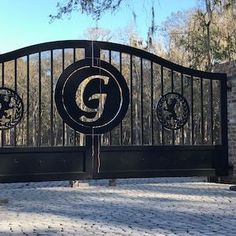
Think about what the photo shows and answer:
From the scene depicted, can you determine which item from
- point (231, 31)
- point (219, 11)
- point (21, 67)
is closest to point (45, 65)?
point (21, 67)

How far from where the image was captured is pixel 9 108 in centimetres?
824

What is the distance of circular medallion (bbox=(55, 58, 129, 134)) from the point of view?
8602 mm

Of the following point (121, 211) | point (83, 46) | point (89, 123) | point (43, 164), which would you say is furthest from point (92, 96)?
point (121, 211)

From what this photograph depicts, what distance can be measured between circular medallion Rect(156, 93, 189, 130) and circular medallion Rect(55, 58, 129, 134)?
74 centimetres

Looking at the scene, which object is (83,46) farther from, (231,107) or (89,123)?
(231,107)

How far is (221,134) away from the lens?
980 cm

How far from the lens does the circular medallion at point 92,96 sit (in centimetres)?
860

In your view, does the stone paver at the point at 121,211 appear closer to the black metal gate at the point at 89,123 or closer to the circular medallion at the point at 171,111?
the black metal gate at the point at 89,123

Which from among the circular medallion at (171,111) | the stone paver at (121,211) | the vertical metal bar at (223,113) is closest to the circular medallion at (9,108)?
the stone paver at (121,211)

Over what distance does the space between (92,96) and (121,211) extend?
214 centimetres

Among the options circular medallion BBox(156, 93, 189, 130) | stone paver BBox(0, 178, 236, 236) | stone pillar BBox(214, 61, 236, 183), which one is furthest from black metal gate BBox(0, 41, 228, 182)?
stone pillar BBox(214, 61, 236, 183)

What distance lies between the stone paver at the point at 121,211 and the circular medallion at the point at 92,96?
4.48 feet

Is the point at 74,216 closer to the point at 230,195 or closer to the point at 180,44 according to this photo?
the point at 230,195

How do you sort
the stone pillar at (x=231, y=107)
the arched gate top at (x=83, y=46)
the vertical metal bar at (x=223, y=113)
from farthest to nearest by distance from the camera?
the stone pillar at (x=231, y=107), the vertical metal bar at (x=223, y=113), the arched gate top at (x=83, y=46)
